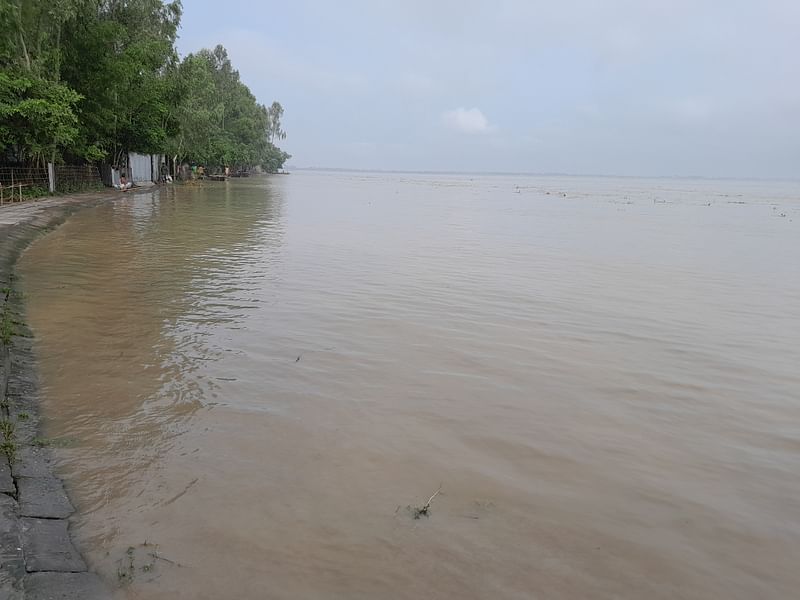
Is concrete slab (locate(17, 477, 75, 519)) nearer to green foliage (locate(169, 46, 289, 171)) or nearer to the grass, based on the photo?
the grass

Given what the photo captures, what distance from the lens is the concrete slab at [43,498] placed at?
3.81 meters

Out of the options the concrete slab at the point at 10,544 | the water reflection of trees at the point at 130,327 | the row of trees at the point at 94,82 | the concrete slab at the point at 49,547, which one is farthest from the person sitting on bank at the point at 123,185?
the concrete slab at the point at 49,547

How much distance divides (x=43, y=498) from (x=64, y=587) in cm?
106

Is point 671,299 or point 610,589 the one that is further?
point 671,299

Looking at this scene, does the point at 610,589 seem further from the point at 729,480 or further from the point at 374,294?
the point at 374,294

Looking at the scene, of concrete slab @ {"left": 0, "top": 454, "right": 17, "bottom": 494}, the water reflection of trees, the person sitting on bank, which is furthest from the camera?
the person sitting on bank

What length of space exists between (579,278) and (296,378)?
861 cm

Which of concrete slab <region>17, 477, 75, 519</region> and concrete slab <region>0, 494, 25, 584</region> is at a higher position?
concrete slab <region>0, 494, 25, 584</region>

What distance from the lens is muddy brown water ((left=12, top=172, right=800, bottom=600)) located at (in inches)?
141

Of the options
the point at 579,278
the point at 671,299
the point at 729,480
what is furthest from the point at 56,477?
the point at 579,278

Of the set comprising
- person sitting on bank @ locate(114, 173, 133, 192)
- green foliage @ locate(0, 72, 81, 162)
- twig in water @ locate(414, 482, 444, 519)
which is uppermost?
green foliage @ locate(0, 72, 81, 162)

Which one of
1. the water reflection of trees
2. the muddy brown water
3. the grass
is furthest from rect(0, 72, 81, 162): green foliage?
the grass

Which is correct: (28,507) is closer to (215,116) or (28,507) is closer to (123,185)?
(123,185)

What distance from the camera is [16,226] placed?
1620 centimetres
